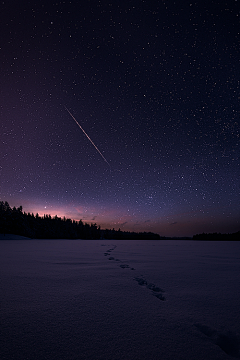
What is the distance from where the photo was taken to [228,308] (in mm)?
2330

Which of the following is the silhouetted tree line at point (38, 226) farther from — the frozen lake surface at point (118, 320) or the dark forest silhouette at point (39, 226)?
the frozen lake surface at point (118, 320)

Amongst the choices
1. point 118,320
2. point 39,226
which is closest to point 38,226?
point 39,226

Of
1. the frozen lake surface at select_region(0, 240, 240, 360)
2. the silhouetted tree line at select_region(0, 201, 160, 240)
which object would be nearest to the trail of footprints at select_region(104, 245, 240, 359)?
the frozen lake surface at select_region(0, 240, 240, 360)

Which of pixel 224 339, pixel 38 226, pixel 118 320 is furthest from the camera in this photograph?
pixel 38 226

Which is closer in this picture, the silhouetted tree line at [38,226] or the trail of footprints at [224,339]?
the trail of footprints at [224,339]

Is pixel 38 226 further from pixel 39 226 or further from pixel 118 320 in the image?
pixel 118 320

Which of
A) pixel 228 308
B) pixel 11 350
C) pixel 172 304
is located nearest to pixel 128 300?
pixel 172 304

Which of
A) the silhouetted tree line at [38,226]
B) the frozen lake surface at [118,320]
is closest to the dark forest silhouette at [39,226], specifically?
the silhouetted tree line at [38,226]

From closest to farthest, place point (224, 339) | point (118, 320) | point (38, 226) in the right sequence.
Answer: point (224, 339), point (118, 320), point (38, 226)

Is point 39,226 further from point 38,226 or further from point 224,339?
point 224,339

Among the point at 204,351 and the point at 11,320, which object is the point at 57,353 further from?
the point at 204,351

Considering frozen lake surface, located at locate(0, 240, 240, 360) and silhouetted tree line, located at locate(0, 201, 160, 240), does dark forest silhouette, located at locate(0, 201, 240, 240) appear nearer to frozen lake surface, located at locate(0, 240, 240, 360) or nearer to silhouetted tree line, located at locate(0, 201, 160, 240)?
silhouetted tree line, located at locate(0, 201, 160, 240)

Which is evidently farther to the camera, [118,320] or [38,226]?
[38,226]

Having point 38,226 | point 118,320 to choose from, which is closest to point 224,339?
point 118,320
